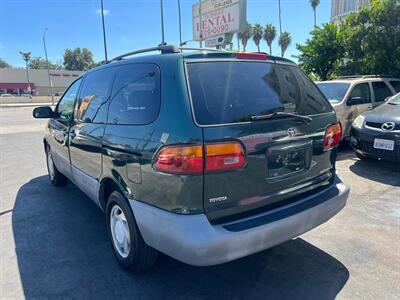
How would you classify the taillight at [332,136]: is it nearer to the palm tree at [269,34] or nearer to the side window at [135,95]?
the side window at [135,95]

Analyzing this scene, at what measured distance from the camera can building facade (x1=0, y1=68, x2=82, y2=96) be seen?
6956 centimetres

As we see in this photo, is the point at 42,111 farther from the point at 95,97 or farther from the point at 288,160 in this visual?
the point at 288,160

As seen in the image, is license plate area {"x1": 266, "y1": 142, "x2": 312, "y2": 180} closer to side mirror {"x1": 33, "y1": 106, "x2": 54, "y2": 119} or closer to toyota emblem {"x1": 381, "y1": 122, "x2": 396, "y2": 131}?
toyota emblem {"x1": 381, "y1": 122, "x2": 396, "y2": 131}

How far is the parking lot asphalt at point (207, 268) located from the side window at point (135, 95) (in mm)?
1361

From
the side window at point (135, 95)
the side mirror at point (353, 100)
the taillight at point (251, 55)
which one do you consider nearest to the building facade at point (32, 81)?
the side mirror at point (353, 100)

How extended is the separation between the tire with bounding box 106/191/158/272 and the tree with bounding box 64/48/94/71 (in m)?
98.7

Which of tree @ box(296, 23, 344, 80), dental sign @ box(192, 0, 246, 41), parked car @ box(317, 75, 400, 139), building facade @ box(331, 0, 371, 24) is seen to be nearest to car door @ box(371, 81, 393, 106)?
parked car @ box(317, 75, 400, 139)

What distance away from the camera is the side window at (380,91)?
7915mm

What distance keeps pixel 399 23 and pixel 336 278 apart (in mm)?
11252

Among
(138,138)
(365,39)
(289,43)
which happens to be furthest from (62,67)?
(138,138)

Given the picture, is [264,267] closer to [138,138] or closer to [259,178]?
[259,178]

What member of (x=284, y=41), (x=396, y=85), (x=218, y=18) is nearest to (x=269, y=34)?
(x=284, y=41)

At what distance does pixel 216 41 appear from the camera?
16406 mm

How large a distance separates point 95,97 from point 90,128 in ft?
1.18
